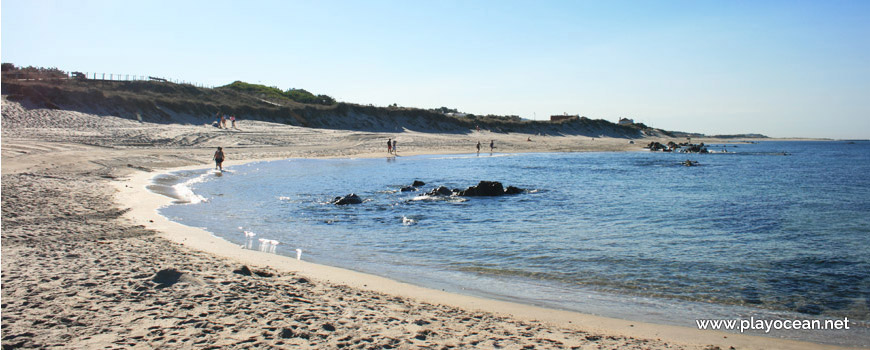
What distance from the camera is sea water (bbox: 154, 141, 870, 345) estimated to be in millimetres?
8094

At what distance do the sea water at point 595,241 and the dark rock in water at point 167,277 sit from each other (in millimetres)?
3428

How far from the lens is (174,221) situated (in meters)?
13.1

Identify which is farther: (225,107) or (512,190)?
(225,107)

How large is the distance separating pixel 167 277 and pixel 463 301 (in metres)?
3.90

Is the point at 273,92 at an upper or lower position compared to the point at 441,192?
upper

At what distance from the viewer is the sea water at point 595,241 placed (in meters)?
8.09

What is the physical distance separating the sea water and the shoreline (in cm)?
44

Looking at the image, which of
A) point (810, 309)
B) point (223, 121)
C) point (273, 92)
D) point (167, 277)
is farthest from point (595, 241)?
point (273, 92)

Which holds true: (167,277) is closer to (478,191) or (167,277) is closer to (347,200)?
(347,200)

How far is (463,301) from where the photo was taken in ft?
24.1

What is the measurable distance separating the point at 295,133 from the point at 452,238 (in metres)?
42.3

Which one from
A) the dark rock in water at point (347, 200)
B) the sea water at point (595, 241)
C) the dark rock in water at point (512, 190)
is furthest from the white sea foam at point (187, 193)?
the dark rock in water at point (512, 190)

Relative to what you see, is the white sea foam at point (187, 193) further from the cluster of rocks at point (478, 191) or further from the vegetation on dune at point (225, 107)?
the vegetation on dune at point (225, 107)

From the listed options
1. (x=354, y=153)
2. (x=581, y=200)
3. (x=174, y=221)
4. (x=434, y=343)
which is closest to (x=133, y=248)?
(x=174, y=221)
